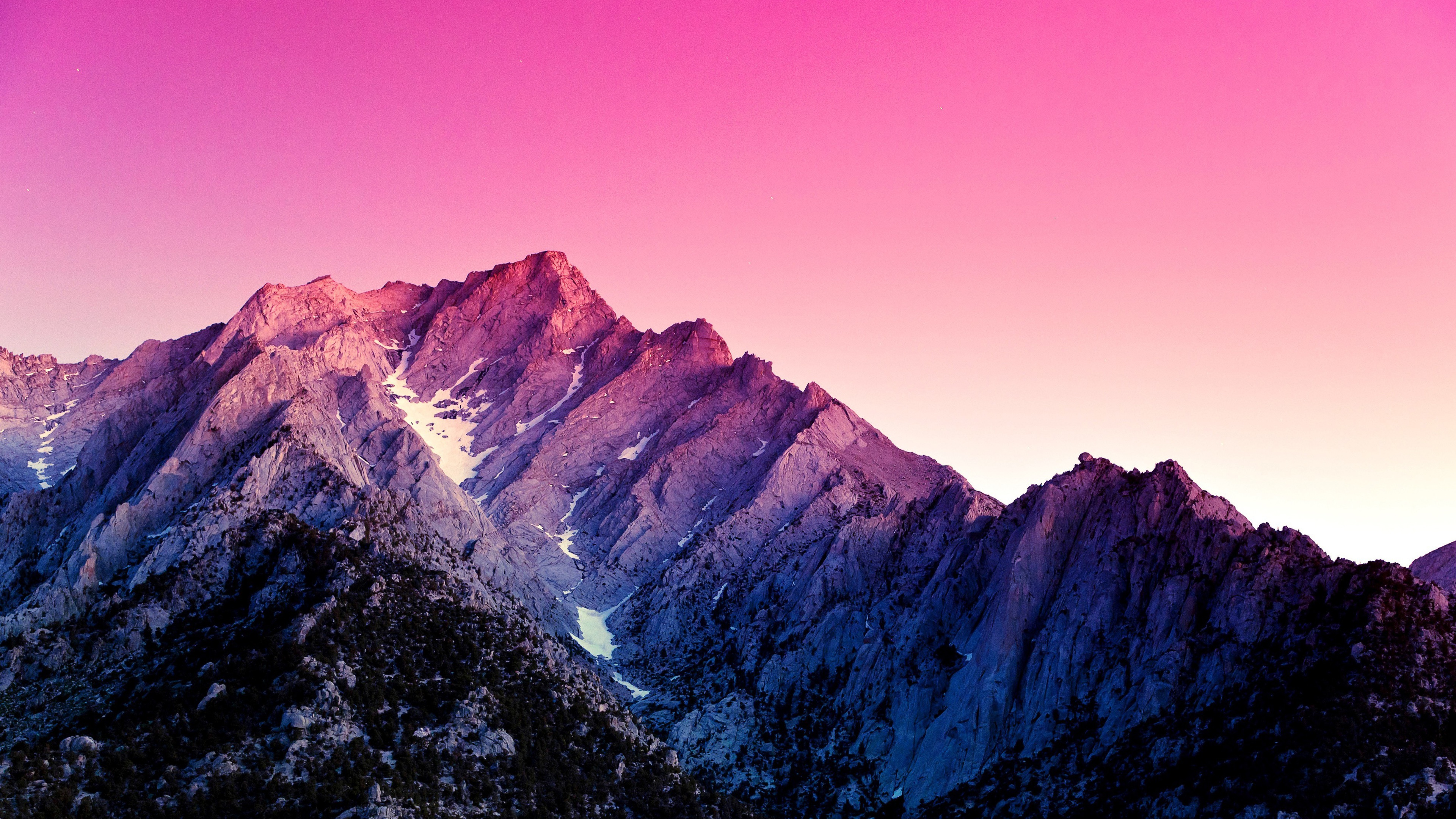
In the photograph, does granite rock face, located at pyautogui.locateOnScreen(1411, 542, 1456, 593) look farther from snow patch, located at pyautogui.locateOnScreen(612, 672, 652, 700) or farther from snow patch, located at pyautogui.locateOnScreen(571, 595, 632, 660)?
snow patch, located at pyautogui.locateOnScreen(571, 595, 632, 660)

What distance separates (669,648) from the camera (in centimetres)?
16862

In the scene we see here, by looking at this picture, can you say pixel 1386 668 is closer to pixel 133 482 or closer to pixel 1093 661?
pixel 1093 661

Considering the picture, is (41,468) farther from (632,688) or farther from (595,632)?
(632,688)

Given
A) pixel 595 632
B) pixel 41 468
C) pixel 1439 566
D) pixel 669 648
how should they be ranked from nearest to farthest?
pixel 1439 566 → pixel 669 648 → pixel 595 632 → pixel 41 468

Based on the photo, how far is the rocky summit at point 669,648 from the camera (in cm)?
10475

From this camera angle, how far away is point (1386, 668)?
10738cm

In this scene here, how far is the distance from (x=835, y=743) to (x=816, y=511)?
160ft

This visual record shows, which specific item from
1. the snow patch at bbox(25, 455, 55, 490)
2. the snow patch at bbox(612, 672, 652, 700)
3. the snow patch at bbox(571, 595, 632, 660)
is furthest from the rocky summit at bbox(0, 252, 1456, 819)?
the snow patch at bbox(25, 455, 55, 490)

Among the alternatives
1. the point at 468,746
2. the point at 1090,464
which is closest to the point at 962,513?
the point at 1090,464

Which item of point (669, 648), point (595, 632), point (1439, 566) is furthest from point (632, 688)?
point (1439, 566)

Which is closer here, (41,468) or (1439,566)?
(1439,566)

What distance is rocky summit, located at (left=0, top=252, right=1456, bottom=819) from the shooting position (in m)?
105

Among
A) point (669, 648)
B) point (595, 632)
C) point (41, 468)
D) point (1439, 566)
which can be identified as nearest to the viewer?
point (1439, 566)

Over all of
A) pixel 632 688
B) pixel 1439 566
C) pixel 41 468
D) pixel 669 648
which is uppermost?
pixel 1439 566
